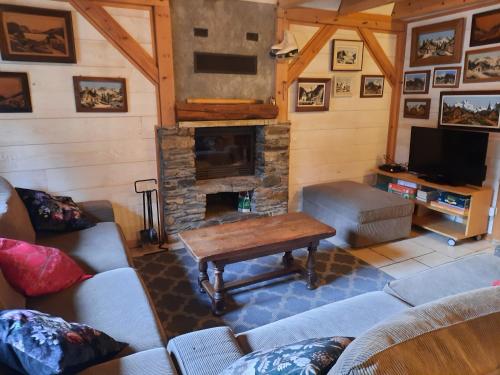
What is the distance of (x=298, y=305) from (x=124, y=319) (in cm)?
134

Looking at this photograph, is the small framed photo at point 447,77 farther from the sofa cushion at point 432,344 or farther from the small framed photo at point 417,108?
the sofa cushion at point 432,344

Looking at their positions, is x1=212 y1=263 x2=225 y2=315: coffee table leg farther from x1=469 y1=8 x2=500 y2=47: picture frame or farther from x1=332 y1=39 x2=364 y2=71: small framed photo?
x1=469 y1=8 x2=500 y2=47: picture frame

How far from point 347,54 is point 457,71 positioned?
3.92 ft

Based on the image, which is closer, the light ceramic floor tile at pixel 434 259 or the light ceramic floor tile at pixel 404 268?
the light ceramic floor tile at pixel 404 268

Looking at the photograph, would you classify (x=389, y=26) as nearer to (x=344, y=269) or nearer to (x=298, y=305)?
(x=344, y=269)

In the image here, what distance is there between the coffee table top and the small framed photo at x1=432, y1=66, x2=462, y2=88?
2.47 meters

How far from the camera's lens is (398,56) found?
4.53 metres

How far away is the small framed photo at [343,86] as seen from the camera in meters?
4.24

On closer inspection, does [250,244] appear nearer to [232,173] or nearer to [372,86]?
[232,173]

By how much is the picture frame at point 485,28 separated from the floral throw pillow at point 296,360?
380 cm

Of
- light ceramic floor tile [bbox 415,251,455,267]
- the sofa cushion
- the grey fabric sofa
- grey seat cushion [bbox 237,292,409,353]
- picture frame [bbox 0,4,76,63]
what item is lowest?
light ceramic floor tile [bbox 415,251,455,267]

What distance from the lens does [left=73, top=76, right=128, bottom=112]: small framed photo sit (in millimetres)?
3078

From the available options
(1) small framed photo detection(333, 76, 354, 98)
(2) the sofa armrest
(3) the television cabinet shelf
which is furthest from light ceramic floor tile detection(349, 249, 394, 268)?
(2) the sofa armrest

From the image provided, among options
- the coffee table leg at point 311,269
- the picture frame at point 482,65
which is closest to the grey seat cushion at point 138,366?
the coffee table leg at point 311,269
